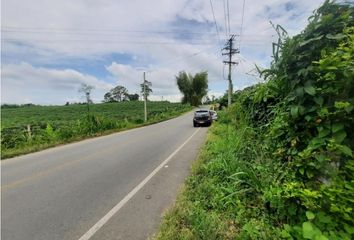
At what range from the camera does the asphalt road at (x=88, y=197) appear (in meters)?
4.23

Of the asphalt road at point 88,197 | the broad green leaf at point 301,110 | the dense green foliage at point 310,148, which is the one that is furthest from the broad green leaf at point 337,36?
the asphalt road at point 88,197

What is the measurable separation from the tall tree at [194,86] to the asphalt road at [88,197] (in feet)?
300

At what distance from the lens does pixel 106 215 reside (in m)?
4.74

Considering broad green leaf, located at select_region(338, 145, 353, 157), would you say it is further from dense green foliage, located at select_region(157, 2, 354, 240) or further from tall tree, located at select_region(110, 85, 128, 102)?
tall tree, located at select_region(110, 85, 128, 102)

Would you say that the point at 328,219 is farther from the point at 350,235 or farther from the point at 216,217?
the point at 216,217

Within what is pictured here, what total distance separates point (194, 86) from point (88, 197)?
9630cm

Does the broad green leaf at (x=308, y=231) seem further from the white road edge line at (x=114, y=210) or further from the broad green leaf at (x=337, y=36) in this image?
the white road edge line at (x=114, y=210)

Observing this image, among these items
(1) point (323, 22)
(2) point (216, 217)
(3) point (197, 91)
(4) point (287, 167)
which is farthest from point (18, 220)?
(3) point (197, 91)

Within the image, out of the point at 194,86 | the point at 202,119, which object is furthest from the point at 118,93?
the point at 202,119

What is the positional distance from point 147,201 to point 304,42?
4190mm

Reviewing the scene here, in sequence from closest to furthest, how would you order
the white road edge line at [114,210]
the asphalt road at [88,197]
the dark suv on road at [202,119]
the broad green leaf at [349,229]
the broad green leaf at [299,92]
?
the broad green leaf at [349,229], the broad green leaf at [299,92], the white road edge line at [114,210], the asphalt road at [88,197], the dark suv on road at [202,119]

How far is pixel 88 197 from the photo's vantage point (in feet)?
18.6

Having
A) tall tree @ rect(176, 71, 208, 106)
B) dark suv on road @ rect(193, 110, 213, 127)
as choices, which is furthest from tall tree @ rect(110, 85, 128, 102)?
dark suv on road @ rect(193, 110, 213, 127)

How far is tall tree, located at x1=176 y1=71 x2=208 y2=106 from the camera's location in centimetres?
9975
